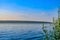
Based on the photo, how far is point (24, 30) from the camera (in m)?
3.96

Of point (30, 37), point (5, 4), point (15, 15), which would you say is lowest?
point (30, 37)

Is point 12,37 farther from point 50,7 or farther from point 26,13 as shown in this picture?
point 50,7

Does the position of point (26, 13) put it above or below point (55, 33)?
above

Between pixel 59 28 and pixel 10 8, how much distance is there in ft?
5.29

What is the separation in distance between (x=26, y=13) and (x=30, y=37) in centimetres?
63

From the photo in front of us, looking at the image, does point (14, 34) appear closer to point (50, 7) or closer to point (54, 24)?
point (50, 7)

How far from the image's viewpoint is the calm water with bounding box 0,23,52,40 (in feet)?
12.6

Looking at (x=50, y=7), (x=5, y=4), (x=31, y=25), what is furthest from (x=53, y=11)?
(x=5, y=4)

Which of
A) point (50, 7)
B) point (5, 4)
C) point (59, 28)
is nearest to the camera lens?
point (59, 28)

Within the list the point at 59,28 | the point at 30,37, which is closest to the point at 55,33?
the point at 59,28

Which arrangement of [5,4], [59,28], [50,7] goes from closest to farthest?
1. [59,28]
2. [5,4]
3. [50,7]

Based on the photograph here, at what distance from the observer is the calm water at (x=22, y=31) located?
3.85 metres

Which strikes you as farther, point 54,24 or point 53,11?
point 53,11

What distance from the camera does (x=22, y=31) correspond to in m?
3.97
